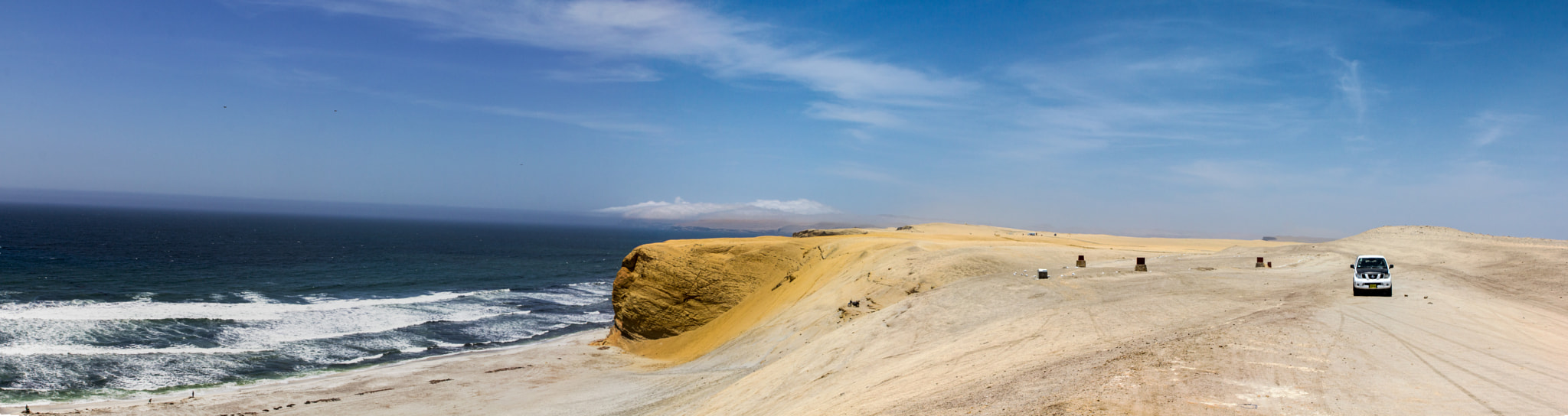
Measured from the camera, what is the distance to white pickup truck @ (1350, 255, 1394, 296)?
16.8 metres

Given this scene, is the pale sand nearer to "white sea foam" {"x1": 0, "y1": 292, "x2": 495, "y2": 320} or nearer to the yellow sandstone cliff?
the yellow sandstone cliff

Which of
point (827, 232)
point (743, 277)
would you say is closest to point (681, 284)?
point (743, 277)

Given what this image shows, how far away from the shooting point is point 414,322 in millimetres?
37625

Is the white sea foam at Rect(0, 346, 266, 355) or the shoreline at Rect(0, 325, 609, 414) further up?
the white sea foam at Rect(0, 346, 266, 355)

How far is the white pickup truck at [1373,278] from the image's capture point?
55.1 ft

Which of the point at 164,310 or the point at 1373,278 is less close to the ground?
the point at 1373,278

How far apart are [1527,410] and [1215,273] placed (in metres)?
16.3

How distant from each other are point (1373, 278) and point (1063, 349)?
35.4 feet

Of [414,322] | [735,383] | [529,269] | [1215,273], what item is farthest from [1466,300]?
[529,269]

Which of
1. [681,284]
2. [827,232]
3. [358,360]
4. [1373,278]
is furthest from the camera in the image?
[827,232]

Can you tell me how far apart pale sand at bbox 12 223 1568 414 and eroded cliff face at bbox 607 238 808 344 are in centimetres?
101

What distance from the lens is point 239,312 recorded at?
37281 mm

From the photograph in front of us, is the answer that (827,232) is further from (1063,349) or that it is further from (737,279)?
(1063,349)

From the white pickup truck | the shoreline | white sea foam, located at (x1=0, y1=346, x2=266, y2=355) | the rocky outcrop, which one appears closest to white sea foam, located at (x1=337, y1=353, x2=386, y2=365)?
the shoreline
